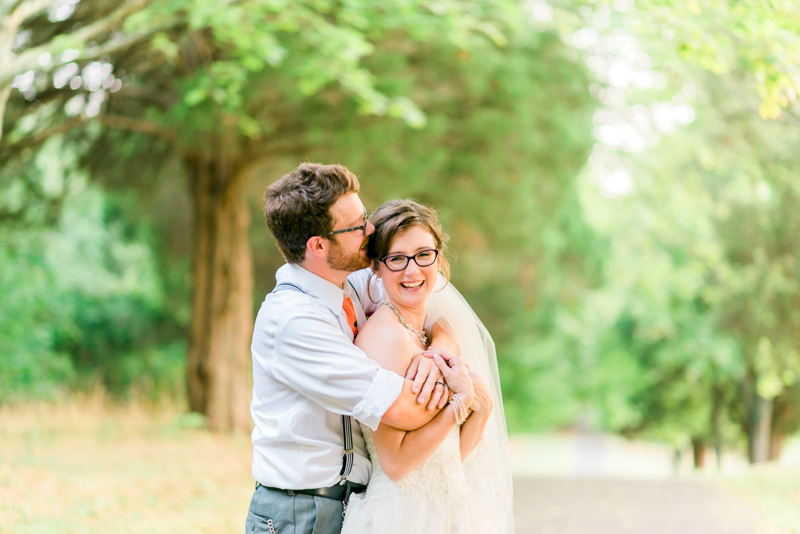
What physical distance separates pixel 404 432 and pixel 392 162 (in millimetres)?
7754

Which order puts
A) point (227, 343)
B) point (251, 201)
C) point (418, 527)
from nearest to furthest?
1. point (418, 527)
2. point (227, 343)
3. point (251, 201)

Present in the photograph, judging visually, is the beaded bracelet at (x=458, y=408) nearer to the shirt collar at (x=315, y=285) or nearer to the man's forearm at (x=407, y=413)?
the man's forearm at (x=407, y=413)

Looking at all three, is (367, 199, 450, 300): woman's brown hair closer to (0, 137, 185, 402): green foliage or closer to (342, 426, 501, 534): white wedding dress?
(342, 426, 501, 534): white wedding dress

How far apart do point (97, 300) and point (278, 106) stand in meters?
8.96

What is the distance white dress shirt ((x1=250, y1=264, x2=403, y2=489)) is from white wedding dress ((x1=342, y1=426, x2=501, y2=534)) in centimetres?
8

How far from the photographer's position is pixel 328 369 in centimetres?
225

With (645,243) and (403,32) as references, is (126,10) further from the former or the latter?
(645,243)

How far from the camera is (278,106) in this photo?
31.0 ft

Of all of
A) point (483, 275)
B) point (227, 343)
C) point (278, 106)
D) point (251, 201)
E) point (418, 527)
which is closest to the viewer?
point (418, 527)

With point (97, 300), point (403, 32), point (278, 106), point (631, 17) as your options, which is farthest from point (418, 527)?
point (97, 300)

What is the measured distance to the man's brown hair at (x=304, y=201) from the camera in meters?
2.43

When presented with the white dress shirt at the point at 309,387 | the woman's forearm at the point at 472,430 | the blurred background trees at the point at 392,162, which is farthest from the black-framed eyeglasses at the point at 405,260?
the blurred background trees at the point at 392,162

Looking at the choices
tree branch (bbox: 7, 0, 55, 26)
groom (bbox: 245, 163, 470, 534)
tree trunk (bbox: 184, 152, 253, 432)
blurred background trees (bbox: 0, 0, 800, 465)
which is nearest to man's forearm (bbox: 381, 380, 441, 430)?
groom (bbox: 245, 163, 470, 534)

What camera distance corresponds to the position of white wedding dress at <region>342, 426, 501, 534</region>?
Answer: 97.5 inches
